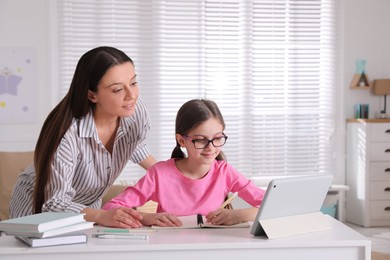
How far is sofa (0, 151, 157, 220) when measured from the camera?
164 inches

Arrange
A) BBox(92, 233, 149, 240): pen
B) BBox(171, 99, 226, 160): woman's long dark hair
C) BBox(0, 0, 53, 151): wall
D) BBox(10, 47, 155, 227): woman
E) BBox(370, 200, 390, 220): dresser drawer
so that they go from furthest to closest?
BBox(370, 200, 390, 220): dresser drawer
BBox(0, 0, 53, 151): wall
BBox(171, 99, 226, 160): woman's long dark hair
BBox(10, 47, 155, 227): woman
BBox(92, 233, 149, 240): pen

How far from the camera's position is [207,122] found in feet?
7.53

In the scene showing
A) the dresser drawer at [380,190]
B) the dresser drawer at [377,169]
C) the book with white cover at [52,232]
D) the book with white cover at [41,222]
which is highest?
the book with white cover at [41,222]

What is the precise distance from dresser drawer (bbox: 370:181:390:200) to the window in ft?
1.51

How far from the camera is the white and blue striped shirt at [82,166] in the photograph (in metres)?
2.18

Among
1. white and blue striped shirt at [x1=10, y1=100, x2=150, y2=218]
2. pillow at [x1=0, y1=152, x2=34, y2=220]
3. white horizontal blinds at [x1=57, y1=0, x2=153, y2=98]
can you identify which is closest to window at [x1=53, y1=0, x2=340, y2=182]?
white horizontal blinds at [x1=57, y1=0, x2=153, y2=98]

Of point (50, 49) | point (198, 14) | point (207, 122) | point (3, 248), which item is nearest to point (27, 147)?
point (50, 49)

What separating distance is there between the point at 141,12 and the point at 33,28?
0.91 m

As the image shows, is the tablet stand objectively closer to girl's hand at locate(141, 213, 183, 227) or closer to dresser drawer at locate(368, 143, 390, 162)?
girl's hand at locate(141, 213, 183, 227)

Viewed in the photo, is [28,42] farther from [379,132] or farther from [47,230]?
[47,230]

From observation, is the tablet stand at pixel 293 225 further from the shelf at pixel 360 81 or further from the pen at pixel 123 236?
the shelf at pixel 360 81

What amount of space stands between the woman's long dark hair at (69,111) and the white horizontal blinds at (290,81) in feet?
11.4

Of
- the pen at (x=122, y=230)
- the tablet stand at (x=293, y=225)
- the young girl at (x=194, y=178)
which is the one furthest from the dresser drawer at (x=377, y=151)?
the pen at (x=122, y=230)

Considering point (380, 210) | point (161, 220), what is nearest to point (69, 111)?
point (161, 220)
